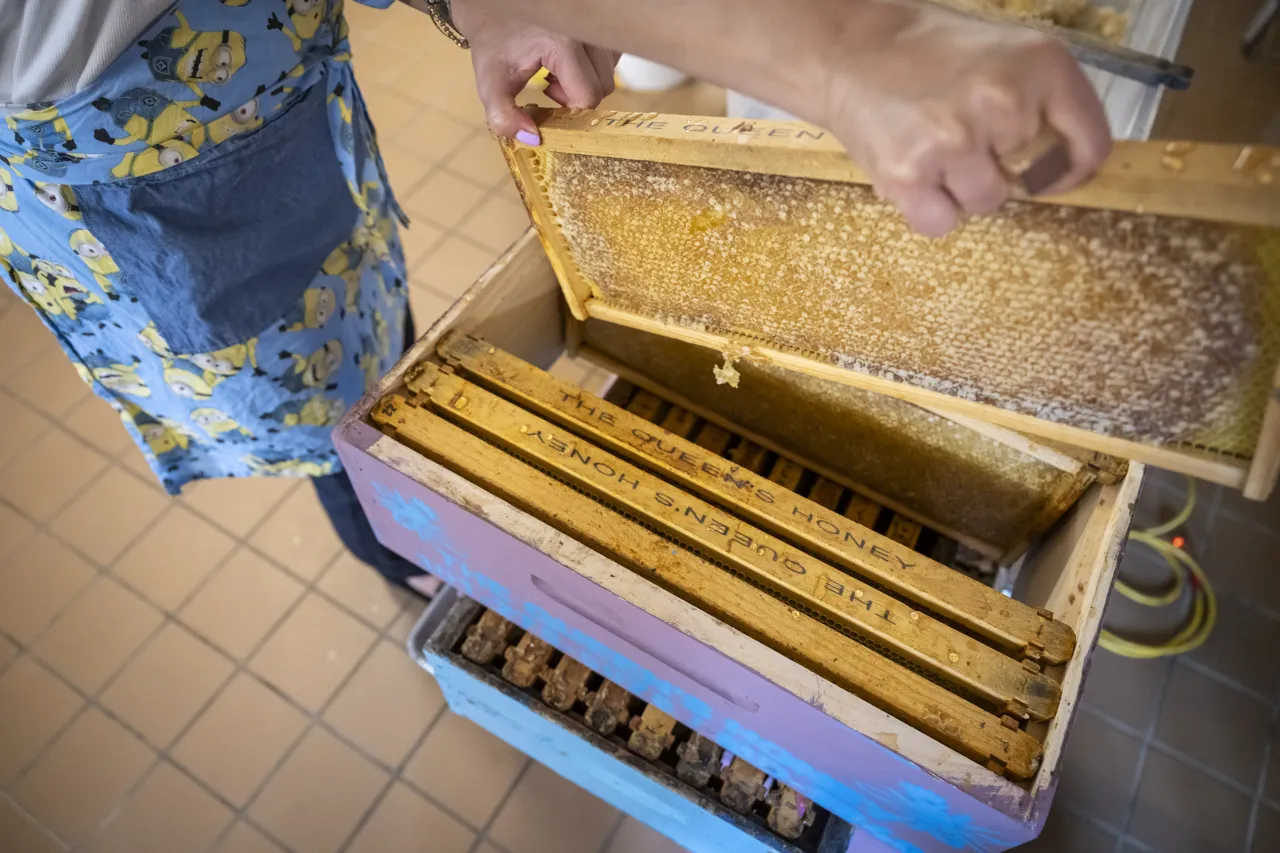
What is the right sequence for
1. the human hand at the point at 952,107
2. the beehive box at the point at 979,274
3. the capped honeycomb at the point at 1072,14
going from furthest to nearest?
the capped honeycomb at the point at 1072,14, the beehive box at the point at 979,274, the human hand at the point at 952,107

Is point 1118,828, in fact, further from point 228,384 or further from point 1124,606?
point 228,384

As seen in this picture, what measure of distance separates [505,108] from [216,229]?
1.64 ft

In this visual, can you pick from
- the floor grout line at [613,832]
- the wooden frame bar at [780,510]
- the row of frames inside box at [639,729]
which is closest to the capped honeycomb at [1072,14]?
the wooden frame bar at [780,510]

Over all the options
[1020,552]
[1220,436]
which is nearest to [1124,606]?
[1020,552]

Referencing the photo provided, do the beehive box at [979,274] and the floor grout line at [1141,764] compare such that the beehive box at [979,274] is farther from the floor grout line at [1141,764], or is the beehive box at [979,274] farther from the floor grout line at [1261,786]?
the floor grout line at [1261,786]

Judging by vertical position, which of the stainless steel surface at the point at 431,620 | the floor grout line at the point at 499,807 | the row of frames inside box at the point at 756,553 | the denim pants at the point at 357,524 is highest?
the row of frames inside box at the point at 756,553

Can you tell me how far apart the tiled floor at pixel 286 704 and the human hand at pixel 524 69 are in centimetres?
144

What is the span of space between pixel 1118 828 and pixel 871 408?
3.98 feet

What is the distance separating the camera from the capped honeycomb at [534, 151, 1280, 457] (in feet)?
2.08

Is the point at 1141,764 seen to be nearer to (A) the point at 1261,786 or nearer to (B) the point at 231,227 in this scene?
(A) the point at 1261,786

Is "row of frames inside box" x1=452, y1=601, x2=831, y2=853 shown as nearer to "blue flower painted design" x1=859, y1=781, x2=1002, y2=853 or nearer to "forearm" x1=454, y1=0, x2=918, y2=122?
"blue flower painted design" x1=859, y1=781, x2=1002, y2=853

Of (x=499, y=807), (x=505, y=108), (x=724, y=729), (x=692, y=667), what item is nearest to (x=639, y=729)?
(x=724, y=729)

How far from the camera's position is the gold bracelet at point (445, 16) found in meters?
1.03

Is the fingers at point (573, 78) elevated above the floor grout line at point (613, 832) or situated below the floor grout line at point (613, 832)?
above
